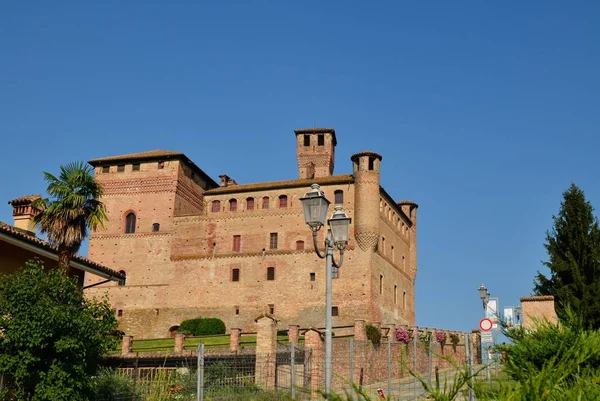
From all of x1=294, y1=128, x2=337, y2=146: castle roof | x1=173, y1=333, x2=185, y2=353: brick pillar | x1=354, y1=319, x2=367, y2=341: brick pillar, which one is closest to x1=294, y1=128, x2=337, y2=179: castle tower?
x1=294, y1=128, x2=337, y2=146: castle roof

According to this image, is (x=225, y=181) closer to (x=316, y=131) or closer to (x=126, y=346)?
(x=316, y=131)

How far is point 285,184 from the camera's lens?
167 feet

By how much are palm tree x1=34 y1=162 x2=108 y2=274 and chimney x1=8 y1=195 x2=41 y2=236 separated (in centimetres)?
33

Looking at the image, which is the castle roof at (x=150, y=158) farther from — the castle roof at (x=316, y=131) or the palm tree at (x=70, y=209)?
the palm tree at (x=70, y=209)

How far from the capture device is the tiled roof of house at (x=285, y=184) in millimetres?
49531

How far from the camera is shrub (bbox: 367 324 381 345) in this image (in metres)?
30.5

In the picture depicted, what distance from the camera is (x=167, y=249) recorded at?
5162cm

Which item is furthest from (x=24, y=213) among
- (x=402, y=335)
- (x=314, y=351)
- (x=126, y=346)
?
(x=402, y=335)

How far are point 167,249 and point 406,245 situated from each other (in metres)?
19.2

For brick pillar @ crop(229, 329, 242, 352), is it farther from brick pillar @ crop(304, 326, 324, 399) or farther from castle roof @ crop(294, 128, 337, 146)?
castle roof @ crop(294, 128, 337, 146)

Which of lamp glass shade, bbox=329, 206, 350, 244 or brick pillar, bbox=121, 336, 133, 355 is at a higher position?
lamp glass shade, bbox=329, 206, 350, 244

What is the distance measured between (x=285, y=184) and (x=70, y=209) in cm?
2744

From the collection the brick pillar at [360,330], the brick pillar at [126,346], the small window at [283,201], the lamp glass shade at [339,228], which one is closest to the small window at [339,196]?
the small window at [283,201]

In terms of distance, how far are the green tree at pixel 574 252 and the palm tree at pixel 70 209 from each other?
1753cm
